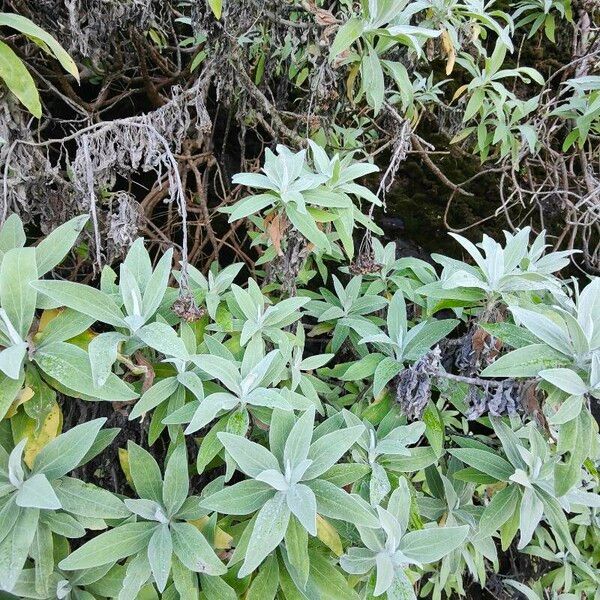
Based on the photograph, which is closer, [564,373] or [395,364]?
[564,373]

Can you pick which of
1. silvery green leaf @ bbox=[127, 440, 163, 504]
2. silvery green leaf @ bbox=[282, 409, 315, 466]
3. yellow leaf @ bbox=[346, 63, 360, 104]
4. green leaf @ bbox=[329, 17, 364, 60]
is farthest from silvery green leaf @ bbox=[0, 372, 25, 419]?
yellow leaf @ bbox=[346, 63, 360, 104]

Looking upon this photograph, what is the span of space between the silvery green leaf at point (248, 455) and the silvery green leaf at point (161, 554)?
7.1 inches

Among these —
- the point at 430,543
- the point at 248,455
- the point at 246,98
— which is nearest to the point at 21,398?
the point at 248,455

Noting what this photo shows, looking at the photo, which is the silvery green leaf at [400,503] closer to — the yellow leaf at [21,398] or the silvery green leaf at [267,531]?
the silvery green leaf at [267,531]

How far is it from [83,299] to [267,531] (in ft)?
1.55

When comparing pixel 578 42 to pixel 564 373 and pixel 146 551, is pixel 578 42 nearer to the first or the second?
pixel 564 373

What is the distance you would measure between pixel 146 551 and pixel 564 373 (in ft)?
2.48

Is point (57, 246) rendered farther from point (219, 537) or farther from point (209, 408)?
point (219, 537)

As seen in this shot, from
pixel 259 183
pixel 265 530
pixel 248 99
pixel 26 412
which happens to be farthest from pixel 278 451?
pixel 248 99

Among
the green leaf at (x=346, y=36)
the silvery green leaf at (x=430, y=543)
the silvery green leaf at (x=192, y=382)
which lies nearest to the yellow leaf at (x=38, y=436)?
the silvery green leaf at (x=192, y=382)

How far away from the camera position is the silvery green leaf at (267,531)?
2.35 ft

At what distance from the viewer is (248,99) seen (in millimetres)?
1373

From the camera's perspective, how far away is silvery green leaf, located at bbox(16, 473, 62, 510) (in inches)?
26.3

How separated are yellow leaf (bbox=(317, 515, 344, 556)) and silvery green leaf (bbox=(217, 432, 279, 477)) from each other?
0.15 metres
